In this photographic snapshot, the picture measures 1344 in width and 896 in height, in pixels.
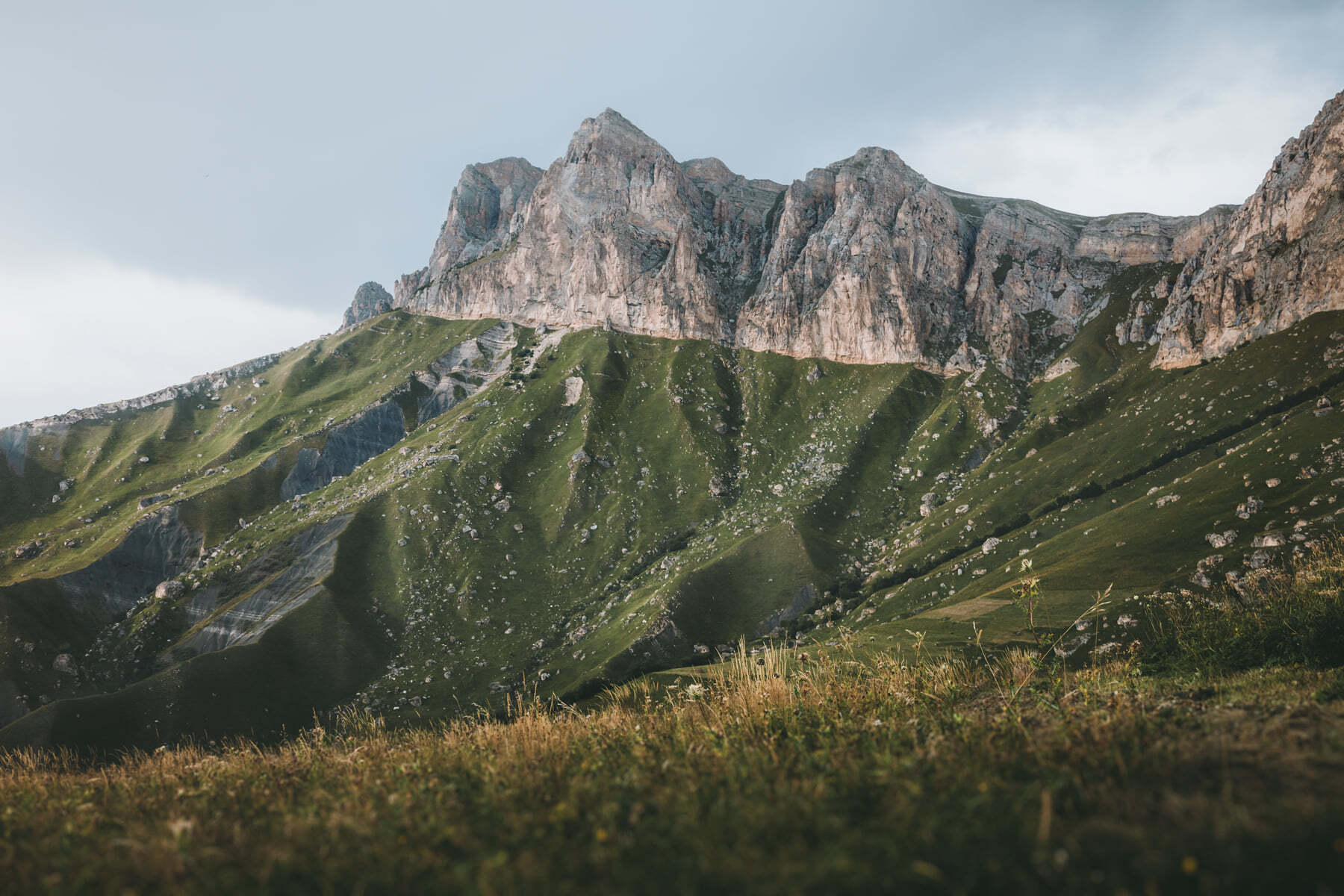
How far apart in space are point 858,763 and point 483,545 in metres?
145

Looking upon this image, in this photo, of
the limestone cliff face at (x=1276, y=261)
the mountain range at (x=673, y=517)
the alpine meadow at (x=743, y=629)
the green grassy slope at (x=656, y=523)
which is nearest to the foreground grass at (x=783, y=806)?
the alpine meadow at (x=743, y=629)

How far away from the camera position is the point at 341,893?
5184 mm

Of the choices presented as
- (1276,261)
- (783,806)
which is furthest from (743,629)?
(1276,261)

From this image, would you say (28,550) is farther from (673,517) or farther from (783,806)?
(783,806)

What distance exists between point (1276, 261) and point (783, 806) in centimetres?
21097

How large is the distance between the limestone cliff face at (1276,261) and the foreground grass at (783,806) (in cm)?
18756

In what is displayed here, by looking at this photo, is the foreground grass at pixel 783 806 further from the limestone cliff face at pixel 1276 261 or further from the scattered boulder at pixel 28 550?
the scattered boulder at pixel 28 550

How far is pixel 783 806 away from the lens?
5.68 m

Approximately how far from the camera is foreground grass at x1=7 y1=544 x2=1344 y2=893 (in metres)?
4.66

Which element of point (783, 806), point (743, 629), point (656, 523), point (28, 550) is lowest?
point (743, 629)

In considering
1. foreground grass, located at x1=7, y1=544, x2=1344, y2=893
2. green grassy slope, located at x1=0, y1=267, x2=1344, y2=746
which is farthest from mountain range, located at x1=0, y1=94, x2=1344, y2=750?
foreground grass, located at x1=7, y1=544, x2=1344, y2=893

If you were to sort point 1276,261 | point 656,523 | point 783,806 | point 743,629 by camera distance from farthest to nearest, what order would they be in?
point 656,523 → point 1276,261 → point 743,629 → point 783,806

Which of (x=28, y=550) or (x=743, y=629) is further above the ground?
(x=28, y=550)

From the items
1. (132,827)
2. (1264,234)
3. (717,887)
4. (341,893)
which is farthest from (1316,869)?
(1264,234)
